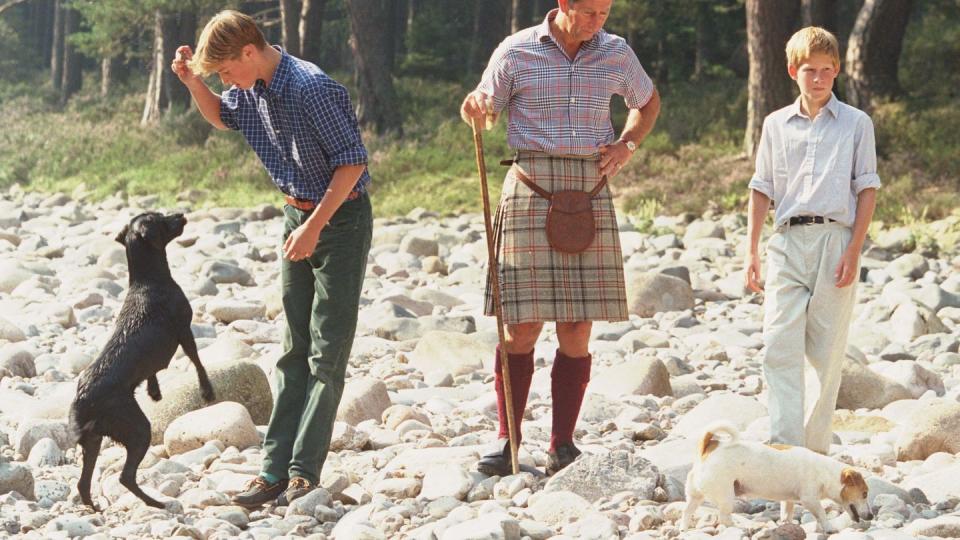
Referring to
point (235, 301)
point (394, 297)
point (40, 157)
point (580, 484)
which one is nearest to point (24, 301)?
point (235, 301)

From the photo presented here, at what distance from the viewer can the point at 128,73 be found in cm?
4097

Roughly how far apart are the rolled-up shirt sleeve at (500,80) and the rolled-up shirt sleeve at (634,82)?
435 mm

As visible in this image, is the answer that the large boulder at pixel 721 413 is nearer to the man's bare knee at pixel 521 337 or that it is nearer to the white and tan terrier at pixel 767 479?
the man's bare knee at pixel 521 337

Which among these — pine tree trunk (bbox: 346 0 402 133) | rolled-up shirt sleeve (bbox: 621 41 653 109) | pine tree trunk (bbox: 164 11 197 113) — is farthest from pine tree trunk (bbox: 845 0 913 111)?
pine tree trunk (bbox: 164 11 197 113)

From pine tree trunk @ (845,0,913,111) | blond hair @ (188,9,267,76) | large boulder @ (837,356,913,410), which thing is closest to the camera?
blond hair @ (188,9,267,76)

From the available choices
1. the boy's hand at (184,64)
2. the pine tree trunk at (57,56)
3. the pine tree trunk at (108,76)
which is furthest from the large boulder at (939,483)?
the pine tree trunk at (57,56)

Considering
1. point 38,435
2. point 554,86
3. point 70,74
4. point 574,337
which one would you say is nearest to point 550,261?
point 574,337

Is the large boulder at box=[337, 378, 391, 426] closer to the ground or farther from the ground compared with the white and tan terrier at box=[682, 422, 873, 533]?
closer to the ground

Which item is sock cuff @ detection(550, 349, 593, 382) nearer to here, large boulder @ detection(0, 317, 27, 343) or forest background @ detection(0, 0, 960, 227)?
Answer: large boulder @ detection(0, 317, 27, 343)

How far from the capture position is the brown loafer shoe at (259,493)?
16.8 feet

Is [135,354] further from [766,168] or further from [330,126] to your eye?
[766,168]

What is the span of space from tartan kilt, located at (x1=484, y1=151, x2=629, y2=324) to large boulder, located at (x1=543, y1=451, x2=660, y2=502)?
0.54m

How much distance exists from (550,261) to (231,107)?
132 cm

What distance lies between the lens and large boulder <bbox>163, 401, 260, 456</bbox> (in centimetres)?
624
